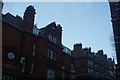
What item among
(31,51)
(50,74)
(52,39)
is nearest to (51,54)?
(52,39)

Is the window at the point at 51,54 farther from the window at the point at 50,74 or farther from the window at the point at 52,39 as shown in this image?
the window at the point at 50,74

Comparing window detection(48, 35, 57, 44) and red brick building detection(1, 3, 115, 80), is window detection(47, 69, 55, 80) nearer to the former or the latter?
red brick building detection(1, 3, 115, 80)

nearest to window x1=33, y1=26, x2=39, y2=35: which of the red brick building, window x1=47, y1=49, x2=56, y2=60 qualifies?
the red brick building

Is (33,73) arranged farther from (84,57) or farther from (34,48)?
(84,57)

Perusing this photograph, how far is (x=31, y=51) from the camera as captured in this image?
28547 millimetres

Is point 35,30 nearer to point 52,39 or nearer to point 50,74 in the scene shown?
point 52,39

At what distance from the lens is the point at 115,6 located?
3503 cm

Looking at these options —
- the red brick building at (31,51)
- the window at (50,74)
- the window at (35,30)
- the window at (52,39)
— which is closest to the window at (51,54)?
the red brick building at (31,51)

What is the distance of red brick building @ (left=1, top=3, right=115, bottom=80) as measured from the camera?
24.8m

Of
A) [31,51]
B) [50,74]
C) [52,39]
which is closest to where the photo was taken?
[31,51]

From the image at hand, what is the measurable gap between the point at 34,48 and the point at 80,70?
23.2m

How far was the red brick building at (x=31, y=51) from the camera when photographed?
2483 centimetres

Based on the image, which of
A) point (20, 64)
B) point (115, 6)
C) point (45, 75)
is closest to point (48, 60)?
point (45, 75)

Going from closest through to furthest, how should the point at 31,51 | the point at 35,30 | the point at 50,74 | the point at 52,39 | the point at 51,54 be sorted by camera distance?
the point at 31,51
the point at 50,74
the point at 35,30
the point at 51,54
the point at 52,39
